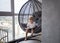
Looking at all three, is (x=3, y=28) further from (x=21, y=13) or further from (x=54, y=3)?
(x=54, y=3)

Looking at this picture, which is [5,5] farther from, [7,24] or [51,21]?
[51,21]

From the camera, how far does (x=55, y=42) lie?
0.68 m

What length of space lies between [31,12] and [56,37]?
2.30 m

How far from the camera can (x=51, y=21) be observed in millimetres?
689

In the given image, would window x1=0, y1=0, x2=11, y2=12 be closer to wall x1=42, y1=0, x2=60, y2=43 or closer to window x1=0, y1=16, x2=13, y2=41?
window x1=0, y1=16, x2=13, y2=41

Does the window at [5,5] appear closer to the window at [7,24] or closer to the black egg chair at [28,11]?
the window at [7,24]

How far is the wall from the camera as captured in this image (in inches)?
25.6

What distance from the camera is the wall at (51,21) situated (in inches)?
25.6

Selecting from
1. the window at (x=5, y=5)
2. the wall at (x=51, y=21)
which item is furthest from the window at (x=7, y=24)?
the wall at (x=51, y=21)

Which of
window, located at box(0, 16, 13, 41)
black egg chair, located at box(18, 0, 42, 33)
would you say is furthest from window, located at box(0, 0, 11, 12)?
black egg chair, located at box(18, 0, 42, 33)

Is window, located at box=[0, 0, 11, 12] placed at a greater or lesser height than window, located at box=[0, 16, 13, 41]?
greater

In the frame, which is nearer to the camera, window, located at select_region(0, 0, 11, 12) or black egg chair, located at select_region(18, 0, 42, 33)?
window, located at select_region(0, 0, 11, 12)

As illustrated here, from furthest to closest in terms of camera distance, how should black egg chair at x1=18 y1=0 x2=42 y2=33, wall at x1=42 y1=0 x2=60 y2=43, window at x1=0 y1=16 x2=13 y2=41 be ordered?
1. black egg chair at x1=18 y1=0 x2=42 y2=33
2. window at x1=0 y1=16 x2=13 y2=41
3. wall at x1=42 y1=0 x2=60 y2=43

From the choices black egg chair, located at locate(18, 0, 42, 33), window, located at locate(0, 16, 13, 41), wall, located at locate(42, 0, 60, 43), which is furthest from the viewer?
black egg chair, located at locate(18, 0, 42, 33)
